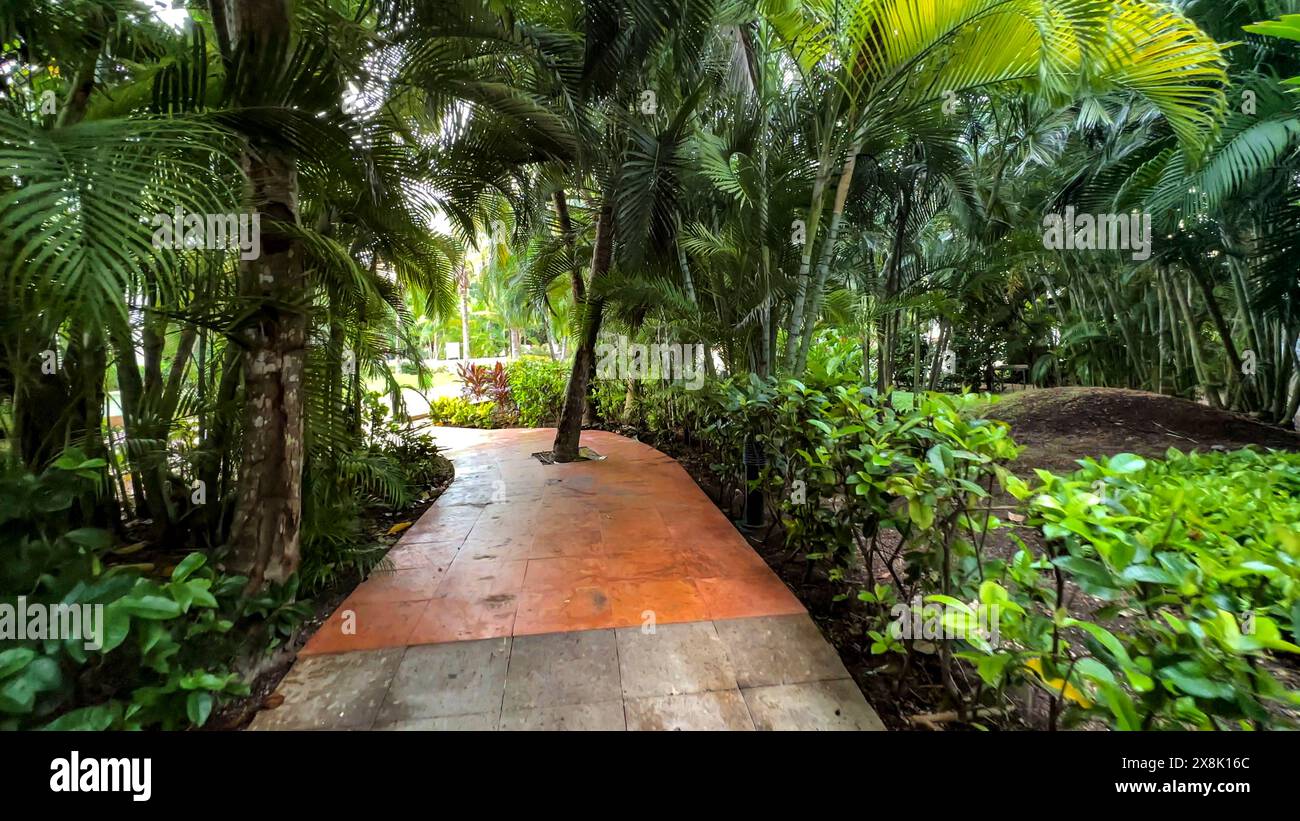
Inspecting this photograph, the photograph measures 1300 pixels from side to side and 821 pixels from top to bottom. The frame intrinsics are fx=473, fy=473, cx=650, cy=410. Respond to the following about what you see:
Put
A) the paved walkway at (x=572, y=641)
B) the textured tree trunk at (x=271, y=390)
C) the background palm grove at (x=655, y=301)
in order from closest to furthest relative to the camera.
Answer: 1. the background palm grove at (x=655, y=301)
2. the paved walkway at (x=572, y=641)
3. the textured tree trunk at (x=271, y=390)

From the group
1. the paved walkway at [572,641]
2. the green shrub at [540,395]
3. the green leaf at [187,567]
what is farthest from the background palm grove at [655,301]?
the green shrub at [540,395]

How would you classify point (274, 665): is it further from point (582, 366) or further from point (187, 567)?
point (582, 366)

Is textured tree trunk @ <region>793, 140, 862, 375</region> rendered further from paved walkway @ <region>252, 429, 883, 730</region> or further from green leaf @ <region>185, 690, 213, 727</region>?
green leaf @ <region>185, 690, 213, 727</region>

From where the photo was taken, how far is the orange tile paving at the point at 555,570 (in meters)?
2.09

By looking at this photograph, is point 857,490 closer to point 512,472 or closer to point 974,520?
point 974,520

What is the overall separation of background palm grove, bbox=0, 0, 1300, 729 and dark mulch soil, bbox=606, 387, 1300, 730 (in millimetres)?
29

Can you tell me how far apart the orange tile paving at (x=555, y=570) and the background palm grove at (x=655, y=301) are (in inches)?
10.1

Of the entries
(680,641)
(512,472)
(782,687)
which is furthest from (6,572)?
(512,472)

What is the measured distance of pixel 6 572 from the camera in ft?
3.51

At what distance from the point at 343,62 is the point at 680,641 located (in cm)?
287

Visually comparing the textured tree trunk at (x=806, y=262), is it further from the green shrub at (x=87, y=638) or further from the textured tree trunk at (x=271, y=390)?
the green shrub at (x=87, y=638)

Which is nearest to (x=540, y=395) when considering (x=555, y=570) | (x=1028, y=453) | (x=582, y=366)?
(x=582, y=366)

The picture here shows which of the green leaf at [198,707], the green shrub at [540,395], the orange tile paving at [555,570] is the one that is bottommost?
the orange tile paving at [555,570]

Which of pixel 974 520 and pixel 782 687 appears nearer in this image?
pixel 974 520
